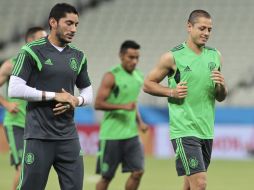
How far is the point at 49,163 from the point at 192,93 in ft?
5.55

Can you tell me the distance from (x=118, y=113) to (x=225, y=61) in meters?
11.7

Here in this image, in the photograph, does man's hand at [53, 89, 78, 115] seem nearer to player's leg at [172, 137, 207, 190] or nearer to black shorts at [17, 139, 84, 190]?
black shorts at [17, 139, 84, 190]

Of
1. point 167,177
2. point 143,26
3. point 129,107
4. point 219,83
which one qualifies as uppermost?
point 143,26

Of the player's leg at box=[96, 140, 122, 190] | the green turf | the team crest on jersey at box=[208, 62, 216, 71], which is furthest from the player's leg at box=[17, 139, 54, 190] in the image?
the green turf

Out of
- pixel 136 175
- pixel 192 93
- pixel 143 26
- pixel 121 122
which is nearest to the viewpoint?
pixel 192 93

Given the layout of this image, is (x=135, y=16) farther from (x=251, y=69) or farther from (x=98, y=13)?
(x=251, y=69)

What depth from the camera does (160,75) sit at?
7656 millimetres

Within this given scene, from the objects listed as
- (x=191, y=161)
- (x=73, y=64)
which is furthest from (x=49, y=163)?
(x=191, y=161)

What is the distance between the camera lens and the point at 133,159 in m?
10.4

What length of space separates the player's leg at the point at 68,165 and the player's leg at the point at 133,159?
11.5 ft

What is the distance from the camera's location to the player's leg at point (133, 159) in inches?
404

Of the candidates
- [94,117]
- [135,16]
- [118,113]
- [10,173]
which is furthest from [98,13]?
[118,113]

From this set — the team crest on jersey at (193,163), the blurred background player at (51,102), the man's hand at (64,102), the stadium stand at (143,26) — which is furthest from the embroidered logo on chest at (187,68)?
the stadium stand at (143,26)

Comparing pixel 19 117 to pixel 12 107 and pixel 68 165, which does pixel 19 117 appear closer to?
pixel 12 107
